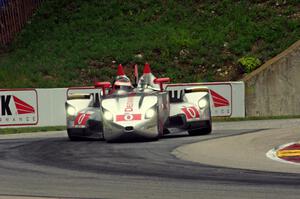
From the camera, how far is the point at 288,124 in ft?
74.8

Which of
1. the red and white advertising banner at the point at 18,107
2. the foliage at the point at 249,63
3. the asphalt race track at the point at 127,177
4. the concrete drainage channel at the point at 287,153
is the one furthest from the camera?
the foliage at the point at 249,63

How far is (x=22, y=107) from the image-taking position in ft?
89.1

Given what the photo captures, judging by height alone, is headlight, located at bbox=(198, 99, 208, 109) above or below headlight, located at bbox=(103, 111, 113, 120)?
above

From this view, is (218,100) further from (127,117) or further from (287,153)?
(287,153)

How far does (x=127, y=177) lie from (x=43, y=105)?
1641 centimetres

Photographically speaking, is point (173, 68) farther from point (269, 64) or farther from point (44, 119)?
point (44, 119)

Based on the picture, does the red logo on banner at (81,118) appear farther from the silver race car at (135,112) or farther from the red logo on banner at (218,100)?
the red logo on banner at (218,100)

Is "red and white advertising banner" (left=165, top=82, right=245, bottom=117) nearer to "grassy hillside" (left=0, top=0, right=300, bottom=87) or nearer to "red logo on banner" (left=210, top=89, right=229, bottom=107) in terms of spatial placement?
"red logo on banner" (left=210, top=89, right=229, bottom=107)

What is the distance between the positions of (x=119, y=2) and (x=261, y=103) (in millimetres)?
13760

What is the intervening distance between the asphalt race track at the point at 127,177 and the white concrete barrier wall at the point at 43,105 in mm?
10806

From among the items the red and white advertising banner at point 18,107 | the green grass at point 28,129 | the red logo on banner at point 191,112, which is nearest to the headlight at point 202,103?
the red logo on banner at point 191,112

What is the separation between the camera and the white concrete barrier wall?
1064 inches

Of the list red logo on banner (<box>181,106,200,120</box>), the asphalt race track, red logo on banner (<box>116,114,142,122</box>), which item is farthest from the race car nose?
red logo on banner (<box>181,106,200,120</box>)

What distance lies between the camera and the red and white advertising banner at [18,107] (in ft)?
88.6
